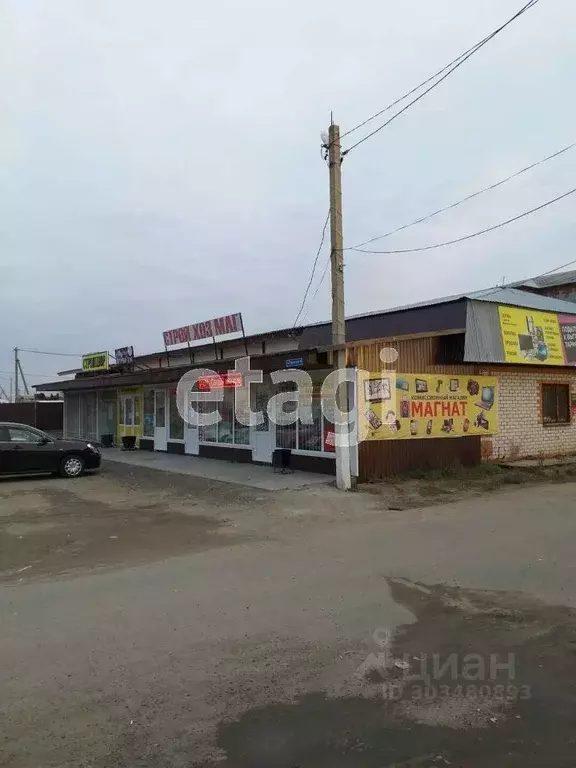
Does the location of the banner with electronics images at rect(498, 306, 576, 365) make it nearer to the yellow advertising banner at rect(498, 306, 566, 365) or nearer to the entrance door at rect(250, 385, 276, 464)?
the yellow advertising banner at rect(498, 306, 566, 365)

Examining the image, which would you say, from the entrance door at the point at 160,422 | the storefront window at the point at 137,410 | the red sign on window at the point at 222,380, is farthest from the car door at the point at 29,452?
the storefront window at the point at 137,410

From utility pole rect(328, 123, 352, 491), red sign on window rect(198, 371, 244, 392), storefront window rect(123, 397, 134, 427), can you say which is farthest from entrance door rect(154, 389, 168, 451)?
utility pole rect(328, 123, 352, 491)

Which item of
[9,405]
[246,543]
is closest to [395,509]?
[246,543]

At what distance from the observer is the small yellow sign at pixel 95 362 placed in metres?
26.5

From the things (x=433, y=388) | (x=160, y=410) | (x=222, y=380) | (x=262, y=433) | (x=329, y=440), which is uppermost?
(x=222, y=380)

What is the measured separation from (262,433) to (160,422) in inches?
263

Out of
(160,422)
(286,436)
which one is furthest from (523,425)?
(160,422)

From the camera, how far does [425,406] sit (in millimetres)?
14508

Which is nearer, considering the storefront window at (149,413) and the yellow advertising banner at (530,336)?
the yellow advertising banner at (530,336)

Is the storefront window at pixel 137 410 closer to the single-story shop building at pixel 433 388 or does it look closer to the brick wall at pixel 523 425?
the single-story shop building at pixel 433 388

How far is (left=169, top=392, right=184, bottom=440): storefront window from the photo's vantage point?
70.3 feet

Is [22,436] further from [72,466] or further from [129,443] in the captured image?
[129,443]

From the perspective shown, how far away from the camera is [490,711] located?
3.70 metres

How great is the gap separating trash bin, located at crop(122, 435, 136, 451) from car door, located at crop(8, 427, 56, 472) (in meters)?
7.94
